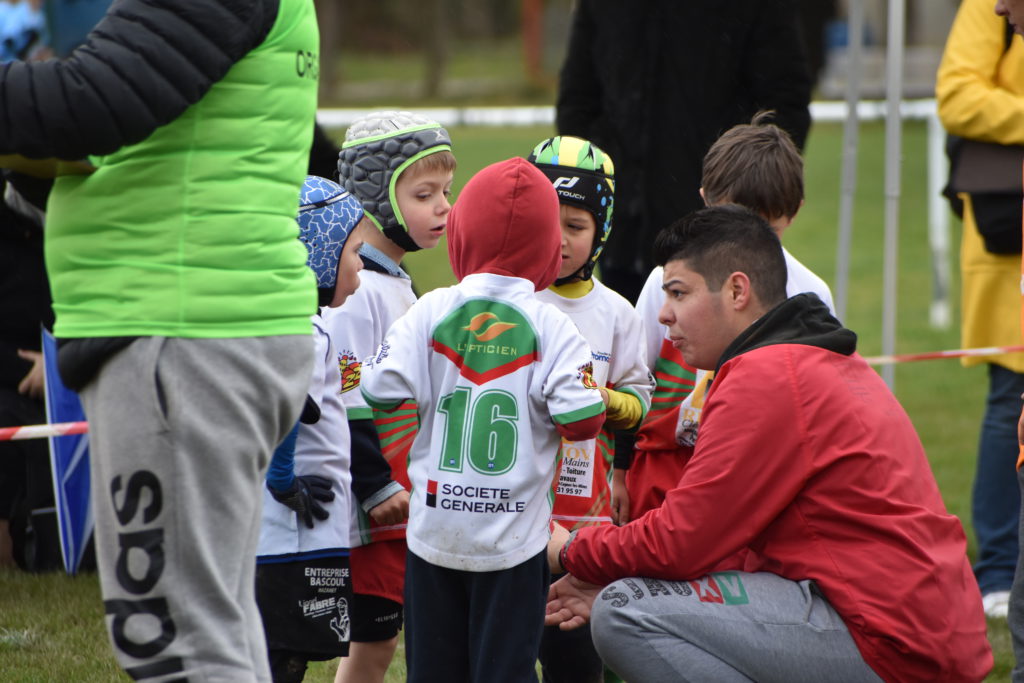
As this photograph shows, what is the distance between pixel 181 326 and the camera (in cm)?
218

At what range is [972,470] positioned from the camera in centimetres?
663

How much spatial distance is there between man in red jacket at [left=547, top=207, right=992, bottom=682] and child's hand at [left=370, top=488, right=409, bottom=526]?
1.44 ft

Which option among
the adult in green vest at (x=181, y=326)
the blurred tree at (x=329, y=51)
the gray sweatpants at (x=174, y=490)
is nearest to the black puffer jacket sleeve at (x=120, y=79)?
the adult in green vest at (x=181, y=326)

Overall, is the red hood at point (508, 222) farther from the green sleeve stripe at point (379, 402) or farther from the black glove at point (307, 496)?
the black glove at point (307, 496)

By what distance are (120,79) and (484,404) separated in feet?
3.37

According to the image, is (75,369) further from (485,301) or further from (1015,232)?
(1015,232)

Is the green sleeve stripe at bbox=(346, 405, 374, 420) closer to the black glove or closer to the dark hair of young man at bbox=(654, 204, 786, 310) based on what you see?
the black glove

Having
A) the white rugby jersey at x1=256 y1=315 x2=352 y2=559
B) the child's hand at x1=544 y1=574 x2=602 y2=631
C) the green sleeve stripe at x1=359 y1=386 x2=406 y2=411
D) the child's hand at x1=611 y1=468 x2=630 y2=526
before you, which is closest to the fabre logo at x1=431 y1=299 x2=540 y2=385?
the green sleeve stripe at x1=359 y1=386 x2=406 y2=411

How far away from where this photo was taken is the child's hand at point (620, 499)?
3621mm

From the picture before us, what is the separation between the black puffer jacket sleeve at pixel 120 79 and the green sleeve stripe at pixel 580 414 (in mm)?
986

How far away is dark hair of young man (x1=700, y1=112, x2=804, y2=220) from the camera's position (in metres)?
3.71

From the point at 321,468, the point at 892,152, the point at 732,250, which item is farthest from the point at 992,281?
the point at 321,468

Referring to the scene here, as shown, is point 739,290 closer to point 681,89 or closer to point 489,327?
point 489,327

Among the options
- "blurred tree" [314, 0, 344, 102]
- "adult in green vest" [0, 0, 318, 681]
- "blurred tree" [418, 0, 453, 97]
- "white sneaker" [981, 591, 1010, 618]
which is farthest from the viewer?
"blurred tree" [418, 0, 453, 97]
